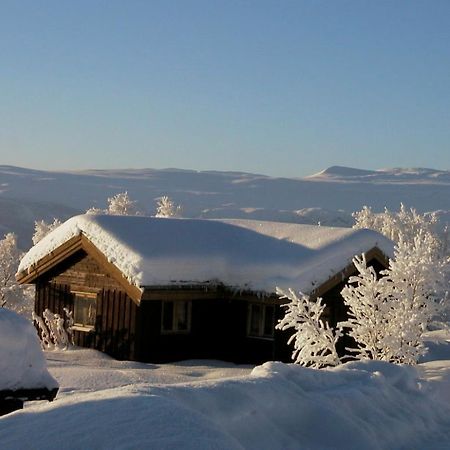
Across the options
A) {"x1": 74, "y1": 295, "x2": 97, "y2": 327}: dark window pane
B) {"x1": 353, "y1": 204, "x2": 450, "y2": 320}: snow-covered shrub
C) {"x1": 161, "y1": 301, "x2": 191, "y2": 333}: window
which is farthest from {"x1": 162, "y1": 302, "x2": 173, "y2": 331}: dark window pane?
{"x1": 353, "y1": 204, "x2": 450, "y2": 320}: snow-covered shrub

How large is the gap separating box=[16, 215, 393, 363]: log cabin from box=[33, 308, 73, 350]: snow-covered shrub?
249 millimetres

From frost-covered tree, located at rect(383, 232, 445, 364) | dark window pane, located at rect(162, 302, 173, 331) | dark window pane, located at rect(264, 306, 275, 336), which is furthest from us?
dark window pane, located at rect(162, 302, 173, 331)

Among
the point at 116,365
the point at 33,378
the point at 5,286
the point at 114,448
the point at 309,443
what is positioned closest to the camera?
the point at 114,448

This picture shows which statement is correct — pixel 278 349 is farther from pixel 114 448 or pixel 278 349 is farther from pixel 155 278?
pixel 114 448

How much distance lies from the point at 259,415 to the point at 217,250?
13.6m

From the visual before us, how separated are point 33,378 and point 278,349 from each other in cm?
1055

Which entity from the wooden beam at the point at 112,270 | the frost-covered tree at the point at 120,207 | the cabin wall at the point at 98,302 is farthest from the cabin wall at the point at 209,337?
the frost-covered tree at the point at 120,207

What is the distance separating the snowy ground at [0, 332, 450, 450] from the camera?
4.79 meters

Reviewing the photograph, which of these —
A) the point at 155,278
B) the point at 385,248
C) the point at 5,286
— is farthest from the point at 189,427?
the point at 5,286

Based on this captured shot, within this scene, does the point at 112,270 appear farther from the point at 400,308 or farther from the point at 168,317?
the point at 400,308

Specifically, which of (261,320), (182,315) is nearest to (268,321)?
(261,320)

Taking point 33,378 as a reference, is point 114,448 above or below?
above

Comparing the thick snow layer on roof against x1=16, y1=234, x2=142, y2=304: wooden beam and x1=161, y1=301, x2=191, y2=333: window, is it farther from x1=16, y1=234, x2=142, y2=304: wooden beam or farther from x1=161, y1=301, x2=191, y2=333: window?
x1=161, y1=301, x2=191, y2=333: window

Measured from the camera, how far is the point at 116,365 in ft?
59.1
